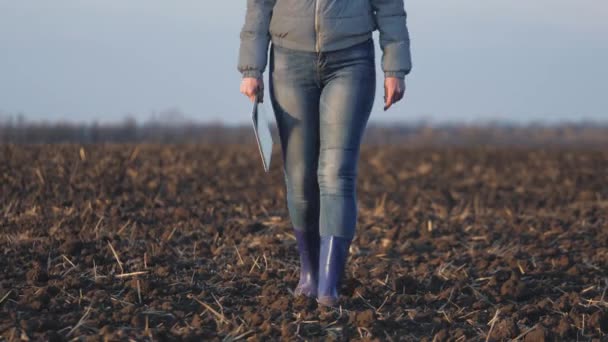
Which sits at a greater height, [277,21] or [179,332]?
[277,21]

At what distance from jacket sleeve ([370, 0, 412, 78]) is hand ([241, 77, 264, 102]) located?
60 centimetres

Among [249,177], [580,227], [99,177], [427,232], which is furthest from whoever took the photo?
[249,177]

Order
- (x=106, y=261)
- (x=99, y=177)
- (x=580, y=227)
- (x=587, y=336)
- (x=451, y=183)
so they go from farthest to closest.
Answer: (x=451, y=183)
(x=99, y=177)
(x=580, y=227)
(x=106, y=261)
(x=587, y=336)

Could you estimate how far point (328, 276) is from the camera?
16.3ft

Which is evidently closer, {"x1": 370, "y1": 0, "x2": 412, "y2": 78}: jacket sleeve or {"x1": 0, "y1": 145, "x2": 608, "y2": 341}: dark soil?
{"x1": 0, "y1": 145, "x2": 608, "y2": 341}: dark soil

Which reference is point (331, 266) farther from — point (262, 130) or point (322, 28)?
point (322, 28)

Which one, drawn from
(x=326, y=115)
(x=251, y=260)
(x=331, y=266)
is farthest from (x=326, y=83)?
(x=251, y=260)

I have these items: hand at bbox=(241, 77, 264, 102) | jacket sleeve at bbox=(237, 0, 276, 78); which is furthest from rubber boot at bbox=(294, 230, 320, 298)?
jacket sleeve at bbox=(237, 0, 276, 78)

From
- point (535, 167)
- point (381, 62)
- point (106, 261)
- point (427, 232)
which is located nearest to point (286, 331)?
point (381, 62)

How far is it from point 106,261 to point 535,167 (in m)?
12.6

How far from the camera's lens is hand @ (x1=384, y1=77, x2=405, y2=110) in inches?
197

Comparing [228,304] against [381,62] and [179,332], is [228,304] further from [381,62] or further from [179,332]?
[381,62]

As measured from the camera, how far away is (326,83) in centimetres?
497

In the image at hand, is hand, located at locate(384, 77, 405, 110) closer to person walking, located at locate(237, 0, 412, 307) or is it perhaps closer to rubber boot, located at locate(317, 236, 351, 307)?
person walking, located at locate(237, 0, 412, 307)
